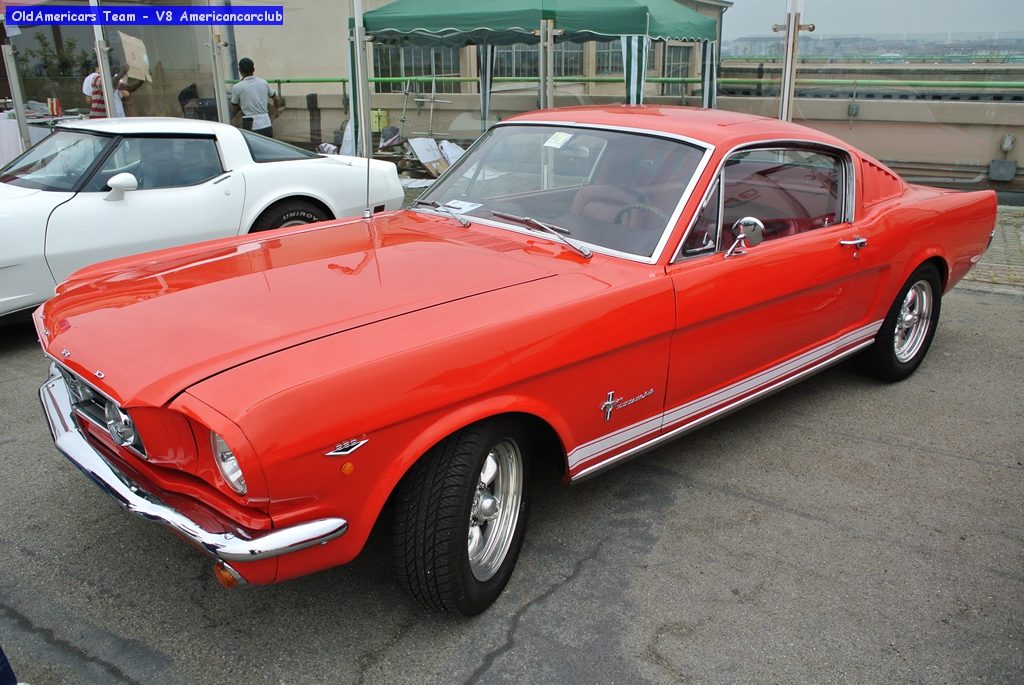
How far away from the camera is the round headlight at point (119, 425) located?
2375mm

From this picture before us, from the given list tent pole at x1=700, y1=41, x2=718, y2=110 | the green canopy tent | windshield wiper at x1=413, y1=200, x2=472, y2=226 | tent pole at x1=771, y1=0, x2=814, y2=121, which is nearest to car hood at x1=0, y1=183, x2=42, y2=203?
windshield wiper at x1=413, y1=200, x2=472, y2=226

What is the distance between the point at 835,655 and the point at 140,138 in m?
5.32

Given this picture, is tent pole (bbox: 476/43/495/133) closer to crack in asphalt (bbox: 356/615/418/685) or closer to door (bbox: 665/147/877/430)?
door (bbox: 665/147/877/430)

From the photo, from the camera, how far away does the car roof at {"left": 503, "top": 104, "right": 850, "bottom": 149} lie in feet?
11.6

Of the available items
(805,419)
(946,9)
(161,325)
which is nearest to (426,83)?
(946,9)

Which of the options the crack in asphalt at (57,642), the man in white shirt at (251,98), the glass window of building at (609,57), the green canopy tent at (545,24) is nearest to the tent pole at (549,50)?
the green canopy tent at (545,24)

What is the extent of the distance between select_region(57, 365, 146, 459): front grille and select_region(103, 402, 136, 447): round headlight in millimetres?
18

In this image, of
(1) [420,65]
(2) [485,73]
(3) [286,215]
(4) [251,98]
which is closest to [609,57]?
(2) [485,73]

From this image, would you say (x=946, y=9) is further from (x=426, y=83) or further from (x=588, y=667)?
(x=588, y=667)

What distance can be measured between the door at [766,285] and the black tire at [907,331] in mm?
252

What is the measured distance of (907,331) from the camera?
479cm

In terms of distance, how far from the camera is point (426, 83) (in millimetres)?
12461

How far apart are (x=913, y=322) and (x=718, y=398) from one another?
1947 millimetres

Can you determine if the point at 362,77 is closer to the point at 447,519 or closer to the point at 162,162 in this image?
the point at 162,162
